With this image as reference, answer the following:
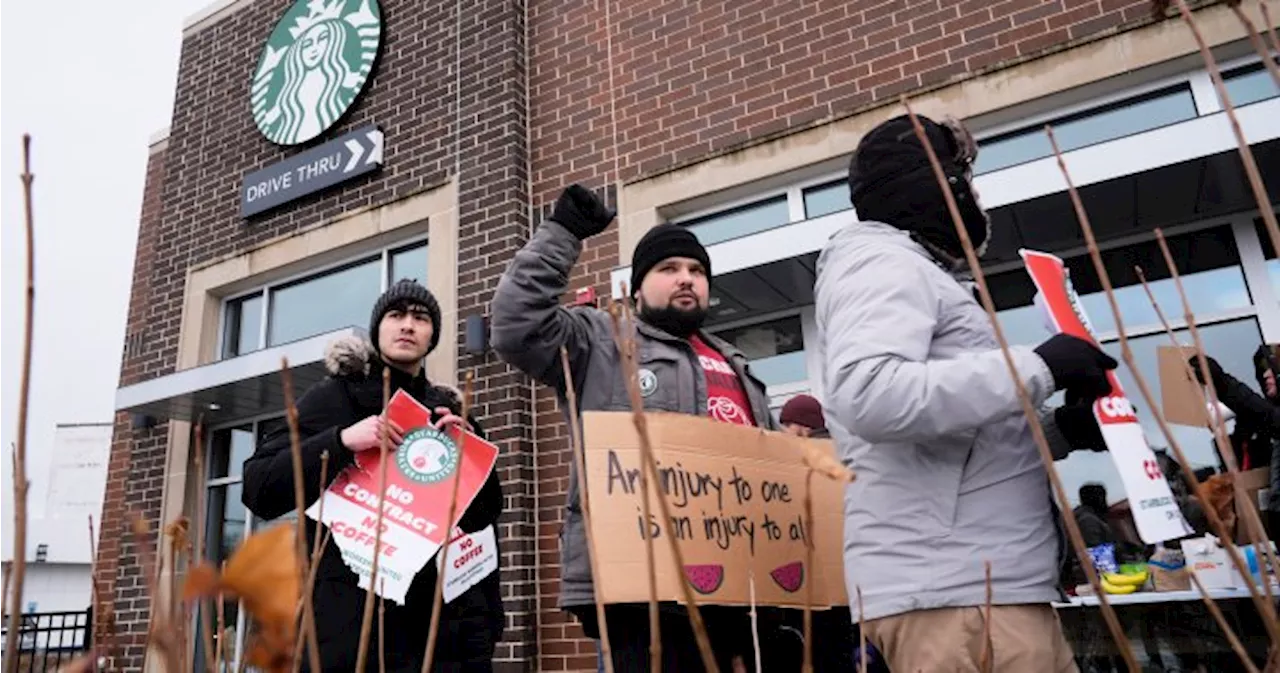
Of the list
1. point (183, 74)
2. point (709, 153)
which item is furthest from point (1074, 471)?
point (183, 74)

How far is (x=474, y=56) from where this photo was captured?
6.33 m

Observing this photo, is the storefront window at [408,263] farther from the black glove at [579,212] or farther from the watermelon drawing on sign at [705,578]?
the watermelon drawing on sign at [705,578]

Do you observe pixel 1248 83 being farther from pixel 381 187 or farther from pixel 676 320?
pixel 381 187

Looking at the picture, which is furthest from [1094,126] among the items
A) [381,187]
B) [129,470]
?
[129,470]

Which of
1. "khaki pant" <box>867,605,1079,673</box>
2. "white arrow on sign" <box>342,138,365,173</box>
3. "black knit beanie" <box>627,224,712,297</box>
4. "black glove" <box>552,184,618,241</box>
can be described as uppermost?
"white arrow on sign" <box>342,138,365,173</box>

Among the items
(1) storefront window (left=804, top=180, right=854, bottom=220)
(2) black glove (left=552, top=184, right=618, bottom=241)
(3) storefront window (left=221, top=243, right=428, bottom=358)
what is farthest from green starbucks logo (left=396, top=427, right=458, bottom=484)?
(3) storefront window (left=221, top=243, right=428, bottom=358)

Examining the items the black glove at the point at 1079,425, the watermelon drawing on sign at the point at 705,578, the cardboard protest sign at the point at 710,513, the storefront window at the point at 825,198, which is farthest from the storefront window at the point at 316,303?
the black glove at the point at 1079,425

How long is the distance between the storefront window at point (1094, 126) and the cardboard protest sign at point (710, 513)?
290 centimetres

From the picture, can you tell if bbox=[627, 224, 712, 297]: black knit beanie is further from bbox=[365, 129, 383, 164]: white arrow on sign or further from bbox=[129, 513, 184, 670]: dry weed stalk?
bbox=[365, 129, 383, 164]: white arrow on sign

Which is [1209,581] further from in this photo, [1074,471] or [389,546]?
[389,546]

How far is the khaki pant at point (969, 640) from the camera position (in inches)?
54.5

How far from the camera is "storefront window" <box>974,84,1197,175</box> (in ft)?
14.5

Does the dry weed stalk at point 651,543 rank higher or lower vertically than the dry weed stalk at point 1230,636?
higher

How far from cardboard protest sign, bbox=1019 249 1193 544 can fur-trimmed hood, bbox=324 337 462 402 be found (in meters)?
1.83
